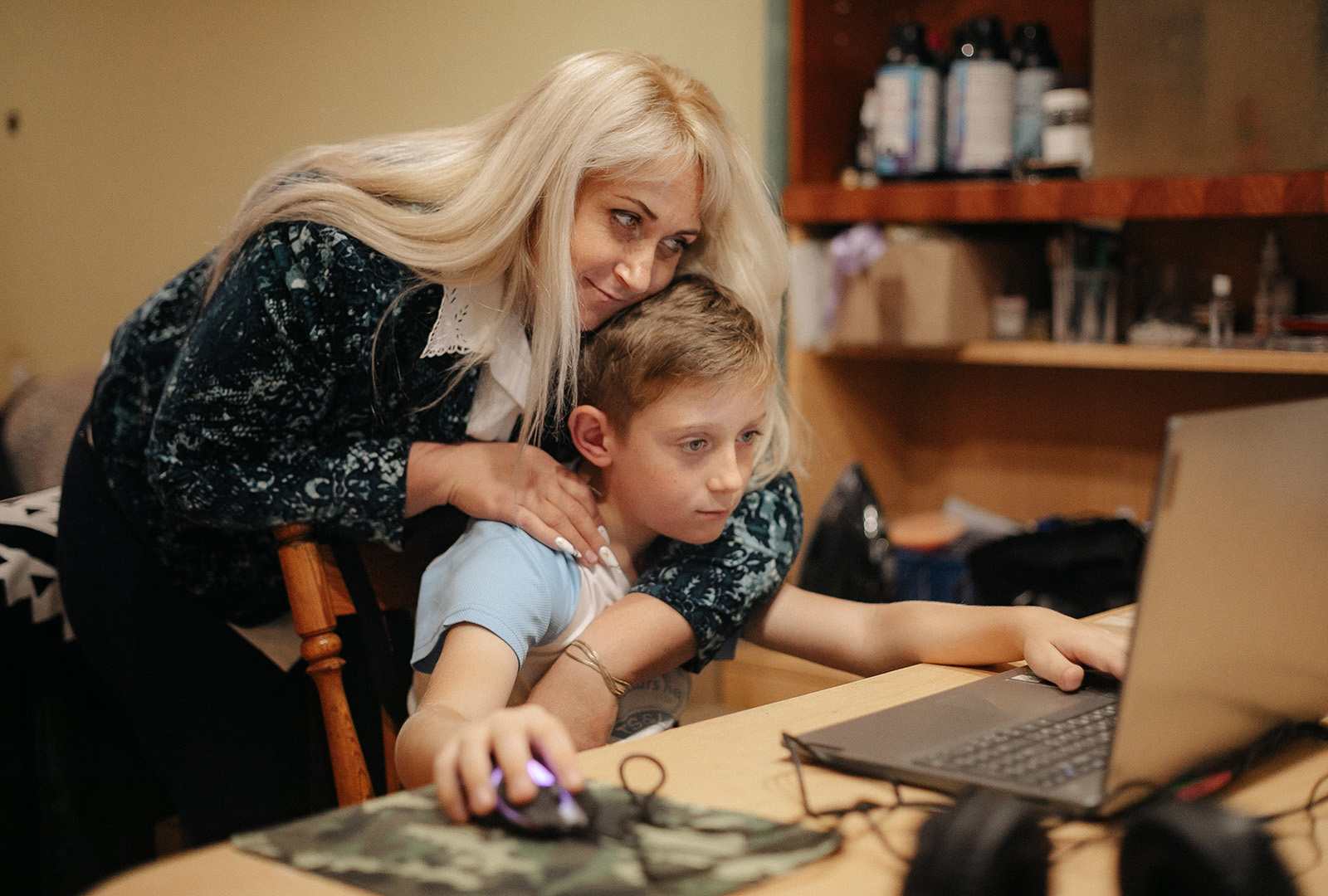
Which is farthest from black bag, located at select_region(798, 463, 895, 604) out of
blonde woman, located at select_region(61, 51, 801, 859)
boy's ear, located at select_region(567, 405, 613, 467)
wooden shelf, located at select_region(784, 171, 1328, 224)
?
boy's ear, located at select_region(567, 405, 613, 467)

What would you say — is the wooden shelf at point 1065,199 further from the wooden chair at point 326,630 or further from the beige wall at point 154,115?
the wooden chair at point 326,630

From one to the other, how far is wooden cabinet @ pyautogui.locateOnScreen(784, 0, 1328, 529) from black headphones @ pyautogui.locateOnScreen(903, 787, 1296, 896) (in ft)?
4.83

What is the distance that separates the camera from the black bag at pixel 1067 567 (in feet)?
6.50

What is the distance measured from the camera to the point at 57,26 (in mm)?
2939

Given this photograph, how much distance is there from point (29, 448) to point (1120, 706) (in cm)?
235

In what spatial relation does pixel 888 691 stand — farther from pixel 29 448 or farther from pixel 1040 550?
pixel 29 448

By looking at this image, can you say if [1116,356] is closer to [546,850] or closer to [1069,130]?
[1069,130]

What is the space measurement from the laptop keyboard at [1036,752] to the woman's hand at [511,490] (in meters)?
0.46

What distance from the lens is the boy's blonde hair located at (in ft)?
3.62

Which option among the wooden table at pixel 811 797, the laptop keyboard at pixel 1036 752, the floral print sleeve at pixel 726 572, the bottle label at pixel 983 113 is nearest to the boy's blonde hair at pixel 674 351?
the floral print sleeve at pixel 726 572

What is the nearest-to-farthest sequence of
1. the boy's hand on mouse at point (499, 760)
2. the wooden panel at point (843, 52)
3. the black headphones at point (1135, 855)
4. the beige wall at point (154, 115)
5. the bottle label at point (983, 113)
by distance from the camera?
the black headphones at point (1135, 855)
the boy's hand on mouse at point (499, 760)
the bottle label at point (983, 113)
the wooden panel at point (843, 52)
the beige wall at point (154, 115)

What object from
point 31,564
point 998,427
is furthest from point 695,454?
point 998,427

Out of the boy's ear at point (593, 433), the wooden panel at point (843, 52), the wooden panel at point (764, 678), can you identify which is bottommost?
the wooden panel at point (764, 678)

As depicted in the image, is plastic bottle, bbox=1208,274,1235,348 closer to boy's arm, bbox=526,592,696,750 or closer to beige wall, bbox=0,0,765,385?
A: boy's arm, bbox=526,592,696,750
